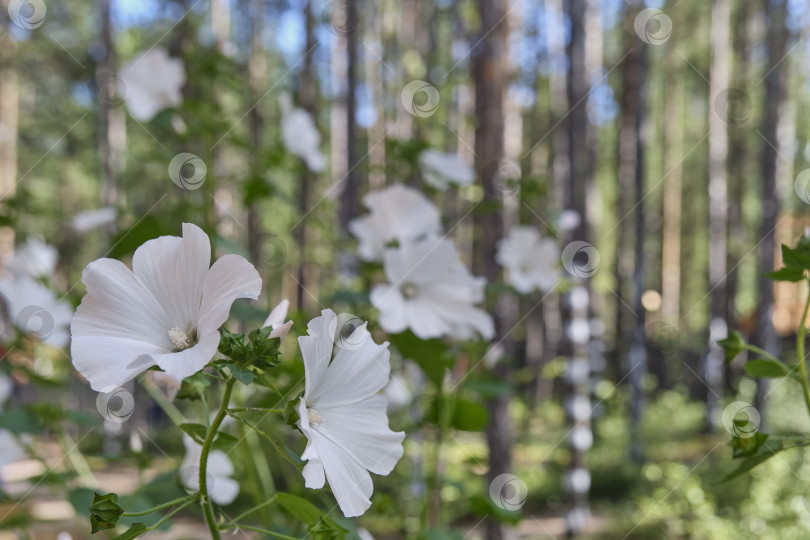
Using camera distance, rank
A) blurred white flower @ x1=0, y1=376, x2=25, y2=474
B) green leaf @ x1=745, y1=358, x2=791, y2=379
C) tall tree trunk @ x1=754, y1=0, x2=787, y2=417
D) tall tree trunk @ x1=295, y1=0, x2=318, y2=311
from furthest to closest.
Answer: tall tree trunk @ x1=295, y1=0, x2=318, y2=311 → tall tree trunk @ x1=754, y1=0, x2=787, y2=417 → blurred white flower @ x1=0, y1=376, x2=25, y2=474 → green leaf @ x1=745, y1=358, x2=791, y2=379

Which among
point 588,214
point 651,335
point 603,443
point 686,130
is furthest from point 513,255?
point 686,130

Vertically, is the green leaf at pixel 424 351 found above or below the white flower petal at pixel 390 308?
below

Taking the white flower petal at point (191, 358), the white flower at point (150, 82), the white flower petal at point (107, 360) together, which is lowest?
the white flower petal at point (107, 360)

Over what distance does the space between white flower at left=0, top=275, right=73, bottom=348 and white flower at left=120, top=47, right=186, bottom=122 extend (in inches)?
18.1

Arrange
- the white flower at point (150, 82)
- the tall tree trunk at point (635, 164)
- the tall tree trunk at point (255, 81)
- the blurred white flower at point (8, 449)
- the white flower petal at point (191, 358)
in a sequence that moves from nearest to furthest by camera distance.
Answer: the white flower petal at point (191, 358)
the blurred white flower at point (8, 449)
the white flower at point (150, 82)
the tall tree trunk at point (635, 164)
the tall tree trunk at point (255, 81)

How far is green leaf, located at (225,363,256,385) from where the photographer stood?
552 millimetres

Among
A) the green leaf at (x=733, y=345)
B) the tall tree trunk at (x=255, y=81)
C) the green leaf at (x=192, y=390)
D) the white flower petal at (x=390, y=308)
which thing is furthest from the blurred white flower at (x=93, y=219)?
the tall tree trunk at (x=255, y=81)

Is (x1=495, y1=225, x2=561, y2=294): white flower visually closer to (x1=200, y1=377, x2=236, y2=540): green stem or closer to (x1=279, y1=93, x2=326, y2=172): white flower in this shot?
(x1=279, y1=93, x2=326, y2=172): white flower

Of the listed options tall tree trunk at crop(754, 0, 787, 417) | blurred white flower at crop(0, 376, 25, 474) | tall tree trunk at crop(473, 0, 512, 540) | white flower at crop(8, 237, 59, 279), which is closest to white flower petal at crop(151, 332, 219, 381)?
blurred white flower at crop(0, 376, 25, 474)

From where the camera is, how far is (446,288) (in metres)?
1.13

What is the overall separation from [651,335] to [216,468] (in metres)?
13.0

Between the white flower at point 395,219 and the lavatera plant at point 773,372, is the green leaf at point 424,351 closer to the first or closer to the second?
the white flower at point 395,219

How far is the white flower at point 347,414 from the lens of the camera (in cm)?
58

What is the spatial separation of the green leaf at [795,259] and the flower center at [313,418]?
19.6 inches
